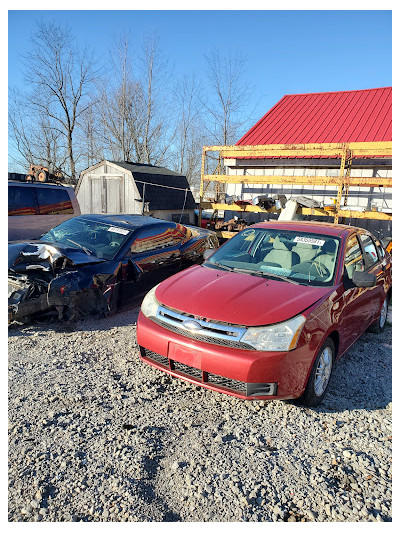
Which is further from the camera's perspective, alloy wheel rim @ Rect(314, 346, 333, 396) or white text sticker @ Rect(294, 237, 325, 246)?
white text sticker @ Rect(294, 237, 325, 246)

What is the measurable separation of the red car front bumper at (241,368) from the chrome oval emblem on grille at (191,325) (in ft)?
0.30

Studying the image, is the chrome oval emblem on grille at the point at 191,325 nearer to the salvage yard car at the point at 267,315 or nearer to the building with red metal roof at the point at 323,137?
the salvage yard car at the point at 267,315

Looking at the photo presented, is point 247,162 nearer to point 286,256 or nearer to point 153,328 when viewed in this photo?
point 286,256

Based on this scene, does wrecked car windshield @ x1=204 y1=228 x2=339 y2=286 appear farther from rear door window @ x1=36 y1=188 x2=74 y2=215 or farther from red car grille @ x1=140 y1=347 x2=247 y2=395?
rear door window @ x1=36 y1=188 x2=74 y2=215

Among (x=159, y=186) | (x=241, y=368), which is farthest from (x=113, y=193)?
(x=241, y=368)

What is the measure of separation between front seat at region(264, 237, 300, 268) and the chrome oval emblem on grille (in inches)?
52.4

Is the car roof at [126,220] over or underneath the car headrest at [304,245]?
over

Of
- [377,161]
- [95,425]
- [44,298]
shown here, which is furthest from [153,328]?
[377,161]

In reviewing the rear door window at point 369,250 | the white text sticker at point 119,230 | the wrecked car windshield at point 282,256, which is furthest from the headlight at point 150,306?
the rear door window at point 369,250

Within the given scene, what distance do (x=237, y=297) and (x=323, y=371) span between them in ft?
3.32

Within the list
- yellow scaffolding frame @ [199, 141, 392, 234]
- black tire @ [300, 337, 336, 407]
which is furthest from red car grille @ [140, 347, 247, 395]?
yellow scaffolding frame @ [199, 141, 392, 234]

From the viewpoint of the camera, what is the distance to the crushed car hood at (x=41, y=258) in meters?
4.43

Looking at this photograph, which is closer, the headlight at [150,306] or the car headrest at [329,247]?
the headlight at [150,306]

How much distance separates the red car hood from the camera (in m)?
2.80
